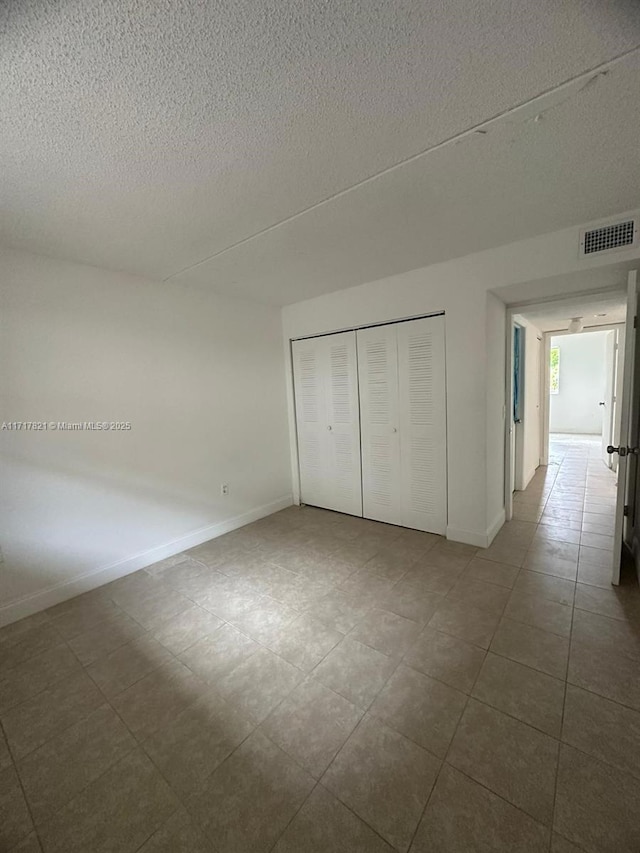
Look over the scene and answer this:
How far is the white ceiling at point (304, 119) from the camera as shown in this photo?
0.94 meters

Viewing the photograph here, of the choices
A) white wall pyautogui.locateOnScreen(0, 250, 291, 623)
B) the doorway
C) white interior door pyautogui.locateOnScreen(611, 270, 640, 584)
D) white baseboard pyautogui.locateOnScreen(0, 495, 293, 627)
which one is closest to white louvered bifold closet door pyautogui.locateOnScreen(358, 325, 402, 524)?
the doorway

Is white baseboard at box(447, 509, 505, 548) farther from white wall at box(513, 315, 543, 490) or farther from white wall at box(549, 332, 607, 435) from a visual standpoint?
white wall at box(549, 332, 607, 435)

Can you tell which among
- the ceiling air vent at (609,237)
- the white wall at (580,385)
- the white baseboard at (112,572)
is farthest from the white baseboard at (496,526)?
the white wall at (580,385)

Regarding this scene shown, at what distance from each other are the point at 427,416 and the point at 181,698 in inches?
102

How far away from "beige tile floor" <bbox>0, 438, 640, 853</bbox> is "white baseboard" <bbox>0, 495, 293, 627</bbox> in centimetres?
9

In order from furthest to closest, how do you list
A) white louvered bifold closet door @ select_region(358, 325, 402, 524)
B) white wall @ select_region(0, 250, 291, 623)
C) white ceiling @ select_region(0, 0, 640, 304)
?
white louvered bifold closet door @ select_region(358, 325, 402, 524)
white wall @ select_region(0, 250, 291, 623)
white ceiling @ select_region(0, 0, 640, 304)

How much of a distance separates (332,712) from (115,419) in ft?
8.07

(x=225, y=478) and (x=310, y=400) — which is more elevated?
(x=310, y=400)

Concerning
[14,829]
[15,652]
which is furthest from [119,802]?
[15,652]

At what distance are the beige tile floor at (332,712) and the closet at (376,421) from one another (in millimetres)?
838

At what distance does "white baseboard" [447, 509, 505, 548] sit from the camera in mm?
2861

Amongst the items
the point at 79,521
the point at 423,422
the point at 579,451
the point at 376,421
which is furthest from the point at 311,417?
the point at 579,451

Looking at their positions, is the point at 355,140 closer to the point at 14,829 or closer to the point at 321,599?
the point at 321,599

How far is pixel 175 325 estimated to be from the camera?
301 centimetres
